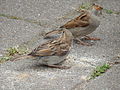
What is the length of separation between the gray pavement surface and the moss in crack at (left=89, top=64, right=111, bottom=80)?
2.6 inches

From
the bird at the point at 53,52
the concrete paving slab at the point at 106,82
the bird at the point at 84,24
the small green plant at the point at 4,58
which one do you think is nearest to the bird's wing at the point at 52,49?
the bird at the point at 53,52

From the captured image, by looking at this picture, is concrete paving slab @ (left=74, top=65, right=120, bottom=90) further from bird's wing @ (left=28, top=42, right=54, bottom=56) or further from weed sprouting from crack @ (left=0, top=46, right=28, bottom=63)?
weed sprouting from crack @ (left=0, top=46, right=28, bottom=63)

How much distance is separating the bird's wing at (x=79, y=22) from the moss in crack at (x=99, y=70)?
4.08 ft

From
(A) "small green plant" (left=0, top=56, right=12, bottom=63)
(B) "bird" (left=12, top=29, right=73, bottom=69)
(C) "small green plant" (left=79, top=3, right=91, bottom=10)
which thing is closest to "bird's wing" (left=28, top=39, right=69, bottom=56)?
(B) "bird" (left=12, top=29, right=73, bottom=69)

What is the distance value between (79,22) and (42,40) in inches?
27.0

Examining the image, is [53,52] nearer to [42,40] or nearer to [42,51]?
[42,51]

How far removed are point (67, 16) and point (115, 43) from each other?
3.73 ft

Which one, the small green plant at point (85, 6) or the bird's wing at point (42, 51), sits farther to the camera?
the small green plant at point (85, 6)

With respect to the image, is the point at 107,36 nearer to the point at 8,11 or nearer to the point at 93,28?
the point at 93,28

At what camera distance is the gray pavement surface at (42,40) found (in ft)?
15.0

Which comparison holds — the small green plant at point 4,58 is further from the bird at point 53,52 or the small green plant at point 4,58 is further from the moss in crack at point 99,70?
the moss in crack at point 99,70

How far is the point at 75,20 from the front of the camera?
6.15 m

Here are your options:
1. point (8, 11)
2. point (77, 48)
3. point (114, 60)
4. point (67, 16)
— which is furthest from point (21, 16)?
point (114, 60)

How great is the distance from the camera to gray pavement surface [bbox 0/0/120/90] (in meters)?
4.57
